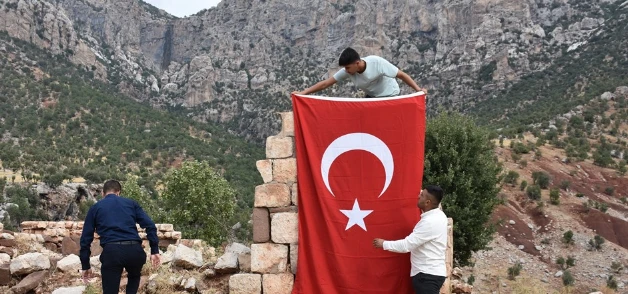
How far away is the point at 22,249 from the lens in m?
8.98

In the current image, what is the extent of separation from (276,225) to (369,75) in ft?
7.51

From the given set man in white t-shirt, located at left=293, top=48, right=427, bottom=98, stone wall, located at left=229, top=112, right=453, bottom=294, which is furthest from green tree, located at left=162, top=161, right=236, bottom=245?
man in white t-shirt, located at left=293, top=48, right=427, bottom=98

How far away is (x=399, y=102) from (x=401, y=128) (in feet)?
1.06

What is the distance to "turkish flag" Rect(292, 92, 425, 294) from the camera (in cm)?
536

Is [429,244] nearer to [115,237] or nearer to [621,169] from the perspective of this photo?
[115,237]

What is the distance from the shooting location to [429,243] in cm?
459

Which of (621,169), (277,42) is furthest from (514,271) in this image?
(277,42)

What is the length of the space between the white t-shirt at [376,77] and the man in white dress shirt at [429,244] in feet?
5.38

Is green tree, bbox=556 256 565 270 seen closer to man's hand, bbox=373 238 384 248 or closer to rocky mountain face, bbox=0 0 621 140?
man's hand, bbox=373 238 384 248

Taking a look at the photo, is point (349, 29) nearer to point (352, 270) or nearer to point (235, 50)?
point (235, 50)

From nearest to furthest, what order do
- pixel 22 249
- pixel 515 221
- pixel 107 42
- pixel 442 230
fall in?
pixel 442 230, pixel 22 249, pixel 515 221, pixel 107 42

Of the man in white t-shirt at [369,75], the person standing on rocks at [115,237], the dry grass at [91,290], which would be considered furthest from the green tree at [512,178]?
the person standing on rocks at [115,237]

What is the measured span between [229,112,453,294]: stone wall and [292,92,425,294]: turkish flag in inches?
10.7

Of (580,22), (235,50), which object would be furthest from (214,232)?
(235,50)
